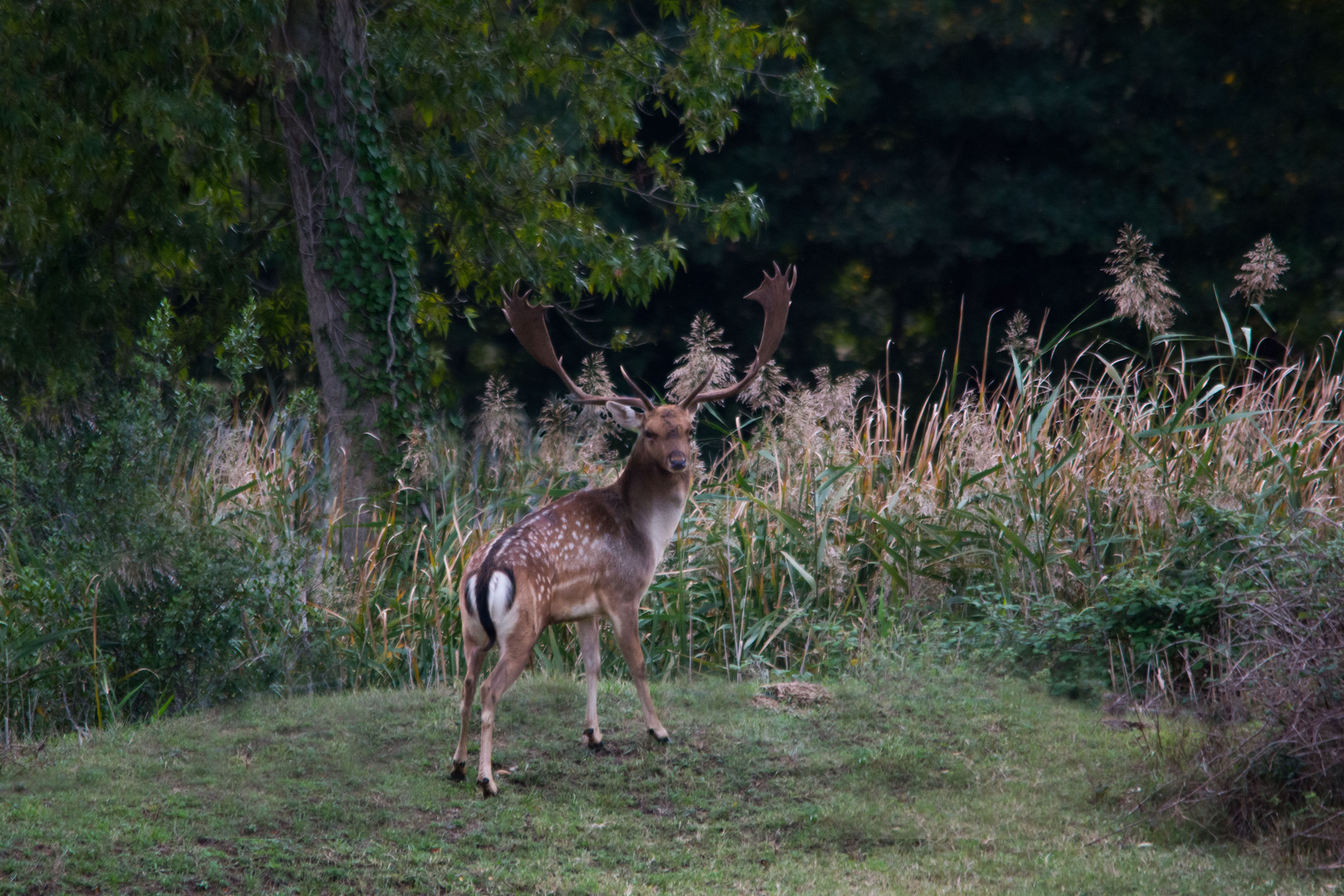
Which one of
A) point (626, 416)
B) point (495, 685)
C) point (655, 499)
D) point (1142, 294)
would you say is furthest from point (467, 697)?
point (1142, 294)

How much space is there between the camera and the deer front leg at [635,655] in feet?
19.7

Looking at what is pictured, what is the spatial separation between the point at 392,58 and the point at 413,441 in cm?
288

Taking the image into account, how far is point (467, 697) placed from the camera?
5.52 m

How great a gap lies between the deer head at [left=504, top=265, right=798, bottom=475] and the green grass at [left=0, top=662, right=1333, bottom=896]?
4.39 feet

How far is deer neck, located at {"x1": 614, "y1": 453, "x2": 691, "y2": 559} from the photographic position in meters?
6.23

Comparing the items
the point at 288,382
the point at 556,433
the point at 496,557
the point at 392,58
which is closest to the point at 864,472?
the point at 556,433

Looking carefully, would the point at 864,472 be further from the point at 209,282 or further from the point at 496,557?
the point at 209,282

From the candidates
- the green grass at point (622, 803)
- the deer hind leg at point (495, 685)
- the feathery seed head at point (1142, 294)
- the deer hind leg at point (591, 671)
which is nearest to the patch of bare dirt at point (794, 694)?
the green grass at point (622, 803)

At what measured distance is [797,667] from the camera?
25.1 feet

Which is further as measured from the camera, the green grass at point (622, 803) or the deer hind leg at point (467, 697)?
the deer hind leg at point (467, 697)

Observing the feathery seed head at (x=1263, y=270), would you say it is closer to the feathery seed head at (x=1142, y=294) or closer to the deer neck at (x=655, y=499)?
the feathery seed head at (x=1142, y=294)

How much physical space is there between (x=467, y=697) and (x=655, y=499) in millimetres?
1346

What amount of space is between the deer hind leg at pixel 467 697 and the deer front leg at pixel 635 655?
28.1 inches

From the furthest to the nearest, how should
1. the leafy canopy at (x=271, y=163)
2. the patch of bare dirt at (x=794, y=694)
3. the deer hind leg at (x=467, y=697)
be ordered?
1. the leafy canopy at (x=271, y=163)
2. the patch of bare dirt at (x=794, y=694)
3. the deer hind leg at (x=467, y=697)
